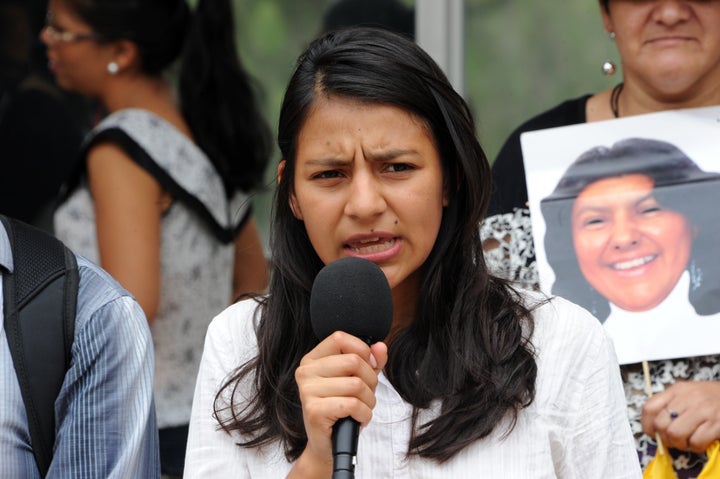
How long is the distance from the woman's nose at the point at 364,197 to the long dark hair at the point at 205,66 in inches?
88.4

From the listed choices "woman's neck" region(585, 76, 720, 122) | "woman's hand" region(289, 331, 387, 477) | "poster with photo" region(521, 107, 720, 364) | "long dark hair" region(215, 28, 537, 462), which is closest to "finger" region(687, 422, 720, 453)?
"poster with photo" region(521, 107, 720, 364)

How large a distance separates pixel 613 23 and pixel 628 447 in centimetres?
134

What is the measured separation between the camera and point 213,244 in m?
4.35

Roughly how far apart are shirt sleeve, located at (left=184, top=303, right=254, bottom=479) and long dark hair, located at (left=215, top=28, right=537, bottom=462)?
3 cm

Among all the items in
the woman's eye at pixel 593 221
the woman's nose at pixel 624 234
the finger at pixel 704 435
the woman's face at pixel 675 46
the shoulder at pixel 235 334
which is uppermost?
the woman's face at pixel 675 46

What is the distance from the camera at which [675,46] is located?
311cm

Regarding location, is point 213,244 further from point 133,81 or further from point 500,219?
point 500,219

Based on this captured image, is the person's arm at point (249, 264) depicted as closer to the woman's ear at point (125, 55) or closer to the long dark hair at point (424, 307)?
the woman's ear at point (125, 55)

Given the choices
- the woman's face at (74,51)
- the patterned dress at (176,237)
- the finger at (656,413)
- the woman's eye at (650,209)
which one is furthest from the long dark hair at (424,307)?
the woman's face at (74,51)

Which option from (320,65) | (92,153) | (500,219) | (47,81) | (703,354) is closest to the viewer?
(320,65)

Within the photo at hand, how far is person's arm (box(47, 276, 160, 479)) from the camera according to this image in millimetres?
2311

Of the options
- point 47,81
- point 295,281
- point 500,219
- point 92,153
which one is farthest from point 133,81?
point 295,281

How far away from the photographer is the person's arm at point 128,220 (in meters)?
4.07

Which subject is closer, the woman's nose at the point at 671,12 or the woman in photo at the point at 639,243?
the woman in photo at the point at 639,243
